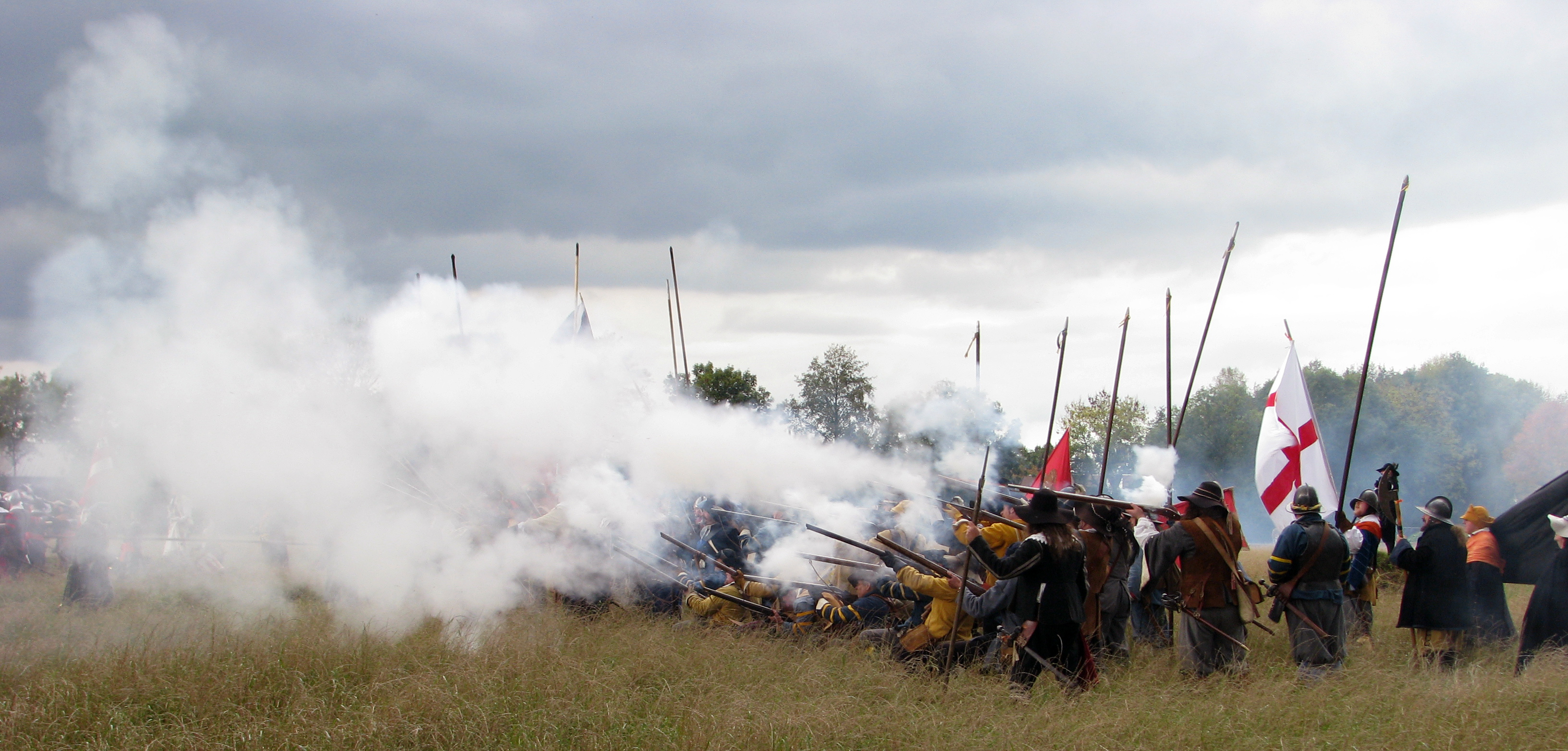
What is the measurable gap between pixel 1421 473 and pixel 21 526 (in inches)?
2010

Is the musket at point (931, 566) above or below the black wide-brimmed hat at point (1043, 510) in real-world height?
below

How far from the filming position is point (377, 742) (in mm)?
5438

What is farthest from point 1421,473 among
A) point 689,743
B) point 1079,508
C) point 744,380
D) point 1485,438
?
point 689,743

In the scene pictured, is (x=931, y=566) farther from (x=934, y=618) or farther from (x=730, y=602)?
(x=730, y=602)

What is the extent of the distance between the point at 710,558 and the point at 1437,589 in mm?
6437

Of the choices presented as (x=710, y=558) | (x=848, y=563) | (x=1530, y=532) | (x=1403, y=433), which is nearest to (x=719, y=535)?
(x=710, y=558)

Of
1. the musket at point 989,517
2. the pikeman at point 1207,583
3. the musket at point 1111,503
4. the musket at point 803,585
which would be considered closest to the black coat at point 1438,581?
the pikeman at point 1207,583

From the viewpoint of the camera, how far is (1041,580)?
6648 millimetres

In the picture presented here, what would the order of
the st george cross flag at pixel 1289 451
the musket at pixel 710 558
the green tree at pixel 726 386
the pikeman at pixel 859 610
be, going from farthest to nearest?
the green tree at pixel 726 386
the st george cross flag at pixel 1289 451
the musket at pixel 710 558
the pikeman at pixel 859 610

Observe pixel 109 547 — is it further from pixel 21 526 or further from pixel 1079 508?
pixel 1079 508

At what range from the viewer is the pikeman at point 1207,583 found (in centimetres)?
734

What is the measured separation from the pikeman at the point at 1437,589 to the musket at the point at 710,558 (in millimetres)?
5770

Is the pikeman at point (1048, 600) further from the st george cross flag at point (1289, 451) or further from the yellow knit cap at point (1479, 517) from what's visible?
the st george cross flag at point (1289, 451)

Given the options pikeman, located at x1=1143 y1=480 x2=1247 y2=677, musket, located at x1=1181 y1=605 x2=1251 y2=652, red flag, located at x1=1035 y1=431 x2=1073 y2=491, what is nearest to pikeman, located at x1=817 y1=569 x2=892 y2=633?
pikeman, located at x1=1143 y1=480 x2=1247 y2=677
